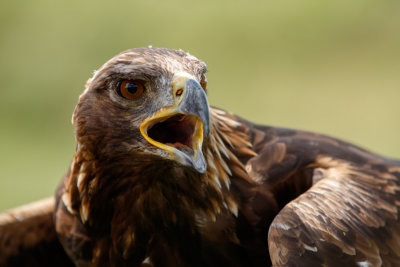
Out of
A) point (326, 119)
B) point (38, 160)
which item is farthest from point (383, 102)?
point (38, 160)

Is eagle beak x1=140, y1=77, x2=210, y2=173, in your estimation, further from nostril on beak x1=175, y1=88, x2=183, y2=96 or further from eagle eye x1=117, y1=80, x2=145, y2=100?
eagle eye x1=117, y1=80, x2=145, y2=100

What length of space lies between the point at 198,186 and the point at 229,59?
8592 mm

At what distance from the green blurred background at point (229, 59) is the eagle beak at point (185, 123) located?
20.8 ft

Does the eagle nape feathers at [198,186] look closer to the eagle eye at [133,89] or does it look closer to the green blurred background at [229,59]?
the eagle eye at [133,89]

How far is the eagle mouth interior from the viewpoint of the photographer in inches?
165

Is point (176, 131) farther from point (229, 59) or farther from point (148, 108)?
point (229, 59)

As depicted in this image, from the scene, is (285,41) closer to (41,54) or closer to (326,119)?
(326,119)

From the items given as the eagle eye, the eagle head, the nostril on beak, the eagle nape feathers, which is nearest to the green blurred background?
the eagle nape feathers

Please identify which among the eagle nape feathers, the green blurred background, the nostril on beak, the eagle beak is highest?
the nostril on beak

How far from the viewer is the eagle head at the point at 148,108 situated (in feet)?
13.5

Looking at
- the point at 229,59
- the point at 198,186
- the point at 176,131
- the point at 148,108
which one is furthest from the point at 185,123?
the point at 229,59

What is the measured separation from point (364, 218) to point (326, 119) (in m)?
7.03

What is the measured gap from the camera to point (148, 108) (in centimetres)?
425

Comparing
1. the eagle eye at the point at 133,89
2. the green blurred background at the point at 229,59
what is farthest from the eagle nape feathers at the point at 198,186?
the green blurred background at the point at 229,59
